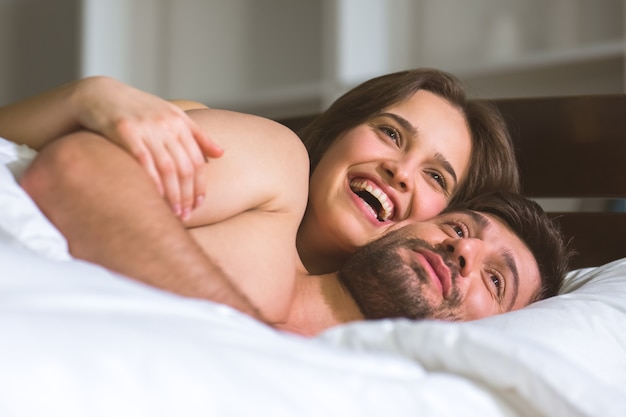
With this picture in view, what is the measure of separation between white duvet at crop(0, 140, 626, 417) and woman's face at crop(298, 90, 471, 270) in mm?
695

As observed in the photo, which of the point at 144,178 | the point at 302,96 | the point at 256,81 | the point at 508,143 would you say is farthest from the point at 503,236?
the point at 256,81

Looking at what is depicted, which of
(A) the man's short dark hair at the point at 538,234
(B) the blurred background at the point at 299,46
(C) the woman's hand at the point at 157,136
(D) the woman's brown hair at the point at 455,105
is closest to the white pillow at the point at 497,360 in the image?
(C) the woman's hand at the point at 157,136

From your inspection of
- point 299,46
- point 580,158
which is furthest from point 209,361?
point 299,46

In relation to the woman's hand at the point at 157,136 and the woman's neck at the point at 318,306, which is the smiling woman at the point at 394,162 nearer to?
the woman's neck at the point at 318,306

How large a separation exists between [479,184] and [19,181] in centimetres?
99

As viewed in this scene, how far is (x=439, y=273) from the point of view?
130 cm

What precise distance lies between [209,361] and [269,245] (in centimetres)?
61

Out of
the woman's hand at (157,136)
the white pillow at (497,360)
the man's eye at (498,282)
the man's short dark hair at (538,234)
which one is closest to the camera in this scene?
the white pillow at (497,360)

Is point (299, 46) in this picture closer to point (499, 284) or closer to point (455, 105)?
point (455, 105)

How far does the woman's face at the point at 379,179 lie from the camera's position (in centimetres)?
141

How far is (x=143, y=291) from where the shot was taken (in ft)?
1.94

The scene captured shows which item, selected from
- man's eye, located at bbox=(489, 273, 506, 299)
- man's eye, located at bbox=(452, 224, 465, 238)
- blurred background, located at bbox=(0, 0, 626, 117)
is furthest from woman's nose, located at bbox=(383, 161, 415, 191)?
blurred background, located at bbox=(0, 0, 626, 117)

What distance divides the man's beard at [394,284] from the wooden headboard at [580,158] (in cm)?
64

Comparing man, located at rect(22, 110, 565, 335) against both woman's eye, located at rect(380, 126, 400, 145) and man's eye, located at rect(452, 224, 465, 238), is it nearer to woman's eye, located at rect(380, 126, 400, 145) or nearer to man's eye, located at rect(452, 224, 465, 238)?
man's eye, located at rect(452, 224, 465, 238)
